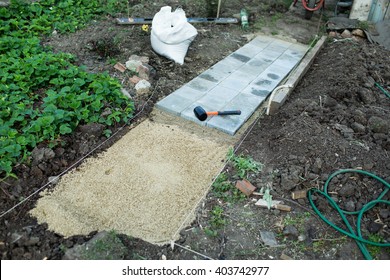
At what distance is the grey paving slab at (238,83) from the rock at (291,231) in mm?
1427

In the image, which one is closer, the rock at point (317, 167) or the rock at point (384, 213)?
the rock at point (384, 213)

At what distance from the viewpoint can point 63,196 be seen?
3445 mm

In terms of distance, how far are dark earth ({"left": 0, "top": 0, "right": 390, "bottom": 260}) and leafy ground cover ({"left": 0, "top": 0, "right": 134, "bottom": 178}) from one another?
0.48ft

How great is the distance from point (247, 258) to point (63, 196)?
1699mm

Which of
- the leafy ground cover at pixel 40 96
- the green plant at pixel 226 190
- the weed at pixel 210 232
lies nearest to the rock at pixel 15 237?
the leafy ground cover at pixel 40 96

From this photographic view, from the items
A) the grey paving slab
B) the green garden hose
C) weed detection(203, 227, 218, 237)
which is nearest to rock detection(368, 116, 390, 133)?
the green garden hose

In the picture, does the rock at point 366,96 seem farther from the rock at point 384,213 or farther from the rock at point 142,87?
the rock at point 142,87

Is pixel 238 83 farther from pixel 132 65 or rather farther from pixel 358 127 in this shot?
pixel 358 127

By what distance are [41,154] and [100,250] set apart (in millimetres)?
1332

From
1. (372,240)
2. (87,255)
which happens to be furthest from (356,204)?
(87,255)

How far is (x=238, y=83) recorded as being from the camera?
530 cm

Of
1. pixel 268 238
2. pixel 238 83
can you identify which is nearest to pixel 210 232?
pixel 268 238

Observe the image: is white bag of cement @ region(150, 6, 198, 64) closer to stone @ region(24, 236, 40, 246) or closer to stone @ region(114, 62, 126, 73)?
stone @ region(114, 62, 126, 73)

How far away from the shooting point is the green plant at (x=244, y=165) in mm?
3758
